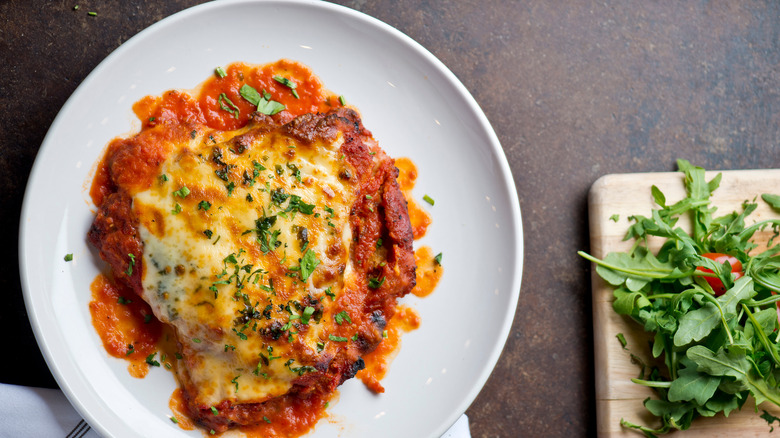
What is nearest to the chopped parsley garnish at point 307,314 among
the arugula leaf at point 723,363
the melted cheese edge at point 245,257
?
the melted cheese edge at point 245,257

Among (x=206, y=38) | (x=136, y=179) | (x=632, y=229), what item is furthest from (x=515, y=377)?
(x=206, y=38)

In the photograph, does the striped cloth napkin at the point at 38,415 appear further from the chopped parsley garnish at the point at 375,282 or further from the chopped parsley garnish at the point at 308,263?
the chopped parsley garnish at the point at 375,282

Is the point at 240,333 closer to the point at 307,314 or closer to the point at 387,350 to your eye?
the point at 307,314

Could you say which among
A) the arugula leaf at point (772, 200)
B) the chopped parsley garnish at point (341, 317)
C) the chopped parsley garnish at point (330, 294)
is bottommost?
the arugula leaf at point (772, 200)

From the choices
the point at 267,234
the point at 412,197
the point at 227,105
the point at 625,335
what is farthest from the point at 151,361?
the point at 625,335

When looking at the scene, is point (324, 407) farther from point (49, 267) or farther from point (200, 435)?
point (49, 267)

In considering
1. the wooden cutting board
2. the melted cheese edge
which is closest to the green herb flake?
the melted cheese edge
